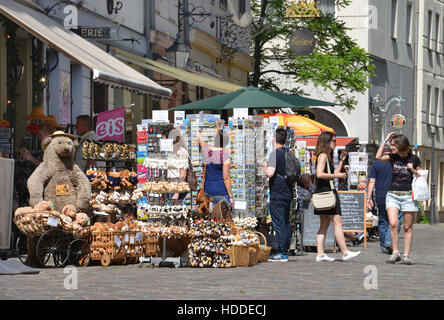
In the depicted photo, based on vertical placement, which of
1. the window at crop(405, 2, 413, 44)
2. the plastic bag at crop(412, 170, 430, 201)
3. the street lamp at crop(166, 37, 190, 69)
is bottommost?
the plastic bag at crop(412, 170, 430, 201)

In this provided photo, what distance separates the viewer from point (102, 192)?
15531 millimetres

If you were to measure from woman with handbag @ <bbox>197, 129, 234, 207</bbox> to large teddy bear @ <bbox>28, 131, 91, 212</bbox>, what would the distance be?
7.35 ft

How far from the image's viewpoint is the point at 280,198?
1573 centimetres

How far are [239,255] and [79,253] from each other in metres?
2.06

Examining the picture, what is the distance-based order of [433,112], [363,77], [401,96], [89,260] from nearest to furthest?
[89,260], [363,77], [401,96], [433,112]

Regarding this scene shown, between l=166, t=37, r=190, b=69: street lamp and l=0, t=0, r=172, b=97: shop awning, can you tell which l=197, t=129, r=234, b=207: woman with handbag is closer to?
l=0, t=0, r=172, b=97: shop awning

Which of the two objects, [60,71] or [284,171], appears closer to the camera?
[284,171]

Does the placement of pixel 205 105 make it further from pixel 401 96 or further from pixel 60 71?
pixel 401 96

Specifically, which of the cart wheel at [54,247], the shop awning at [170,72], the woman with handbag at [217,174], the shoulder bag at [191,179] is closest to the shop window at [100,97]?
the shop awning at [170,72]

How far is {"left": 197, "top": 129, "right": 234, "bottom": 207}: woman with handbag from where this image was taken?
1600 cm

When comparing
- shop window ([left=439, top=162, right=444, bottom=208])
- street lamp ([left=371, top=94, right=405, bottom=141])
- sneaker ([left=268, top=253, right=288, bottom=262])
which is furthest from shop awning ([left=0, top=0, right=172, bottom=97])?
shop window ([left=439, top=162, right=444, bottom=208])

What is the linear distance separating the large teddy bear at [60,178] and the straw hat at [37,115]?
3.52m
